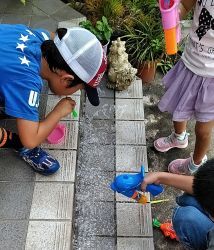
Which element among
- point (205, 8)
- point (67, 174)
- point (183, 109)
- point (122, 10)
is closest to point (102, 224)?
point (67, 174)

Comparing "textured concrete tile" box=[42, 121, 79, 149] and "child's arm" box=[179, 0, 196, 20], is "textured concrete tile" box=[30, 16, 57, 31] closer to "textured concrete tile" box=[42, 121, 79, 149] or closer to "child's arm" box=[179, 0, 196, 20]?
"textured concrete tile" box=[42, 121, 79, 149]

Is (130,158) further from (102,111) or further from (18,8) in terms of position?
(18,8)

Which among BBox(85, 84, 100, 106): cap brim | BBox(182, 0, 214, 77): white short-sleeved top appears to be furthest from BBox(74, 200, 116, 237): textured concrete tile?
BBox(182, 0, 214, 77): white short-sleeved top

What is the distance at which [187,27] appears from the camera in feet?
13.3

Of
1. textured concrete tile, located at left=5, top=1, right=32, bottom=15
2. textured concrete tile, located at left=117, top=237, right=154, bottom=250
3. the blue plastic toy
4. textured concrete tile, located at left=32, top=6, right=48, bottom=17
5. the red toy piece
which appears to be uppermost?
textured concrete tile, located at left=5, top=1, right=32, bottom=15

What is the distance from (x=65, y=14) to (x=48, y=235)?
7.06ft

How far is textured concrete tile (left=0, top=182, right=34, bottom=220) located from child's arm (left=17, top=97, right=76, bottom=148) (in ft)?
1.02

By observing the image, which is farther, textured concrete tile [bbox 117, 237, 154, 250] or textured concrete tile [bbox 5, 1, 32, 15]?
textured concrete tile [bbox 5, 1, 32, 15]

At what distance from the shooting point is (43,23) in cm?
350

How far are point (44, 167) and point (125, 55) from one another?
1259 millimetres

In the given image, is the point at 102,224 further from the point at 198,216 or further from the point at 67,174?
the point at 198,216

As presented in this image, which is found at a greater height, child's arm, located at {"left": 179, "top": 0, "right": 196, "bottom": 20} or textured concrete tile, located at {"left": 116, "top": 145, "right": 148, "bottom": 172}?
child's arm, located at {"left": 179, "top": 0, "right": 196, "bottom": 20}

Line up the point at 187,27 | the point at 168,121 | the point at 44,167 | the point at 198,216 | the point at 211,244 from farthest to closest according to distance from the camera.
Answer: the point at 187,27, the point at 168,121, the point at 44,167, the point at 198,216, the point at 211,244

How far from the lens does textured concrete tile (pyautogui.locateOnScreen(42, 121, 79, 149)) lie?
270 centimetres
